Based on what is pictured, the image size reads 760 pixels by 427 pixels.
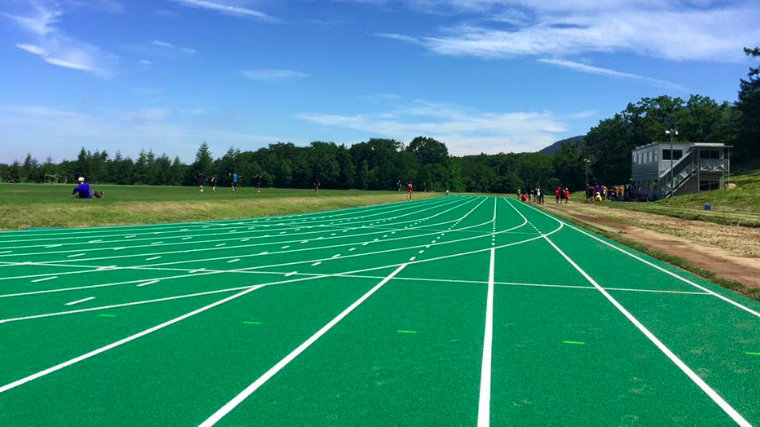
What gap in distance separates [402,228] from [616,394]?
1946 cm

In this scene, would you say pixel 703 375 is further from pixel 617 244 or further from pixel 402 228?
pixel 402 228

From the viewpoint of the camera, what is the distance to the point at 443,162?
17925 centimetres

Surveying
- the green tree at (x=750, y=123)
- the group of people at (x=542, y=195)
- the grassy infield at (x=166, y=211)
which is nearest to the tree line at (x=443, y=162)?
the green tree at (x=750, y=123)

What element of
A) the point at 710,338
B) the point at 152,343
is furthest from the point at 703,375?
the point at 152,343

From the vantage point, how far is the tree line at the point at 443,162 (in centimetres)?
8812

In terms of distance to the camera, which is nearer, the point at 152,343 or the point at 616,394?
the point at 616,394

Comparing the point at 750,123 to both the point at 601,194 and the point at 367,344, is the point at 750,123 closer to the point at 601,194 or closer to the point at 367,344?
the point at 601,194

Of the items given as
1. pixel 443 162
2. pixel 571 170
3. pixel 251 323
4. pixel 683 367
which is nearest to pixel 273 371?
pixel 251 323

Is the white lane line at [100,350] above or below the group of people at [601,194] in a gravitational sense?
below

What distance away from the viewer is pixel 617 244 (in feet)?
61.7

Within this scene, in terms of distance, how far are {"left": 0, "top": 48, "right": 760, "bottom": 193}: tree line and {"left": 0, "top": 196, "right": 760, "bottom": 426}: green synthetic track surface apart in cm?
8603

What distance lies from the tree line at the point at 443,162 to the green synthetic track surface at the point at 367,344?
86.0m

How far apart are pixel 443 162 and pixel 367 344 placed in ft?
574

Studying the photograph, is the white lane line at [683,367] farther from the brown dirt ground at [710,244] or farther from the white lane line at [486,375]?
the brown dirt ground at [710,244]
